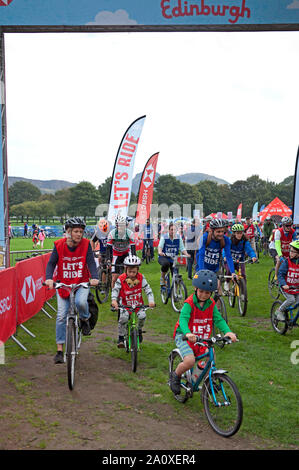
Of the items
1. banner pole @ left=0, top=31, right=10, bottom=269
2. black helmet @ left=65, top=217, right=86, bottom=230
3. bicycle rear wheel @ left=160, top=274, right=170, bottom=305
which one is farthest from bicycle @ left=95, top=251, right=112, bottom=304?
black helmet @ left=65, top=217, right=86, bottom=230

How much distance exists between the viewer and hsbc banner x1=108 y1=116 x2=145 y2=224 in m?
18.0

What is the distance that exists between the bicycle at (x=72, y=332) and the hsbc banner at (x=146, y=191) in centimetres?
1900

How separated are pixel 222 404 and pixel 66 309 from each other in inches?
112

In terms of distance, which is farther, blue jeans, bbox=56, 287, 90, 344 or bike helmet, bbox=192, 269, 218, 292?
blue jeans, bbox=56, 287, 90, 344

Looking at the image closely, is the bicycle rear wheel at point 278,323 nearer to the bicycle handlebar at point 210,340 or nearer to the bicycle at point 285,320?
the bicycle at point 285,320

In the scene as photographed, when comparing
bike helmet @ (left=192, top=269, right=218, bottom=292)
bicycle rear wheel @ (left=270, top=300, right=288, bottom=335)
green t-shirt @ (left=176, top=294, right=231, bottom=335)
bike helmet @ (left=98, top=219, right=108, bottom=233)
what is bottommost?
bicycle rear wheel @ (left=270, top=300, right=288, bottom=335)

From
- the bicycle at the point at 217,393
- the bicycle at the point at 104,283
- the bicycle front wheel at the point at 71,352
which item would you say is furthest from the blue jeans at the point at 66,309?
the bicycle at the point at 104,283

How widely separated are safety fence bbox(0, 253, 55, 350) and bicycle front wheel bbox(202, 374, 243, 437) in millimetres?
3894

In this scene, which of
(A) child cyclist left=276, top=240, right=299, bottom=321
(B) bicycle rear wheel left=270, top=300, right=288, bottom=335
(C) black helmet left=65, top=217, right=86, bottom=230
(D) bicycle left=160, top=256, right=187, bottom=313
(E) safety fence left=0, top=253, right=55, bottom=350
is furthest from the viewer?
(D) bicycle left=160, top=256, right=187, bottom=313

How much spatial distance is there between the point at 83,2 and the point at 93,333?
6.65m

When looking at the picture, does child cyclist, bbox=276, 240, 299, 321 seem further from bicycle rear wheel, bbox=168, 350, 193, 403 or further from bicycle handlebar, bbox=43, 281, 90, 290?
bicycle handlebar, bbox=43, 281, 90, 290

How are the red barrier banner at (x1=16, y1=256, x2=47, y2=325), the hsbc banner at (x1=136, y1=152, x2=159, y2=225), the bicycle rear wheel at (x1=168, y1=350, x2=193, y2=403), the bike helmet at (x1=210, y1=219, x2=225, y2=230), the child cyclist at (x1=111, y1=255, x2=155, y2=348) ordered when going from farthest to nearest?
the hsbc banner at (x1=136, y1=152, x2=159, y2=225)
the red barrier banner at (x1=16, y1=256, x2=47, y2=325)
the bike helmet at (x1=210, y1=219, x2=225, y2=230)
the child cyclist at (x1=111, y1=255, x2=155, y2=348)
the bicycle rear wheel at (x1=168, y1=350, x2=193, y2=403)

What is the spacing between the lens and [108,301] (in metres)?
13.0

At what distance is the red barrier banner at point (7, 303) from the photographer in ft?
24.6
